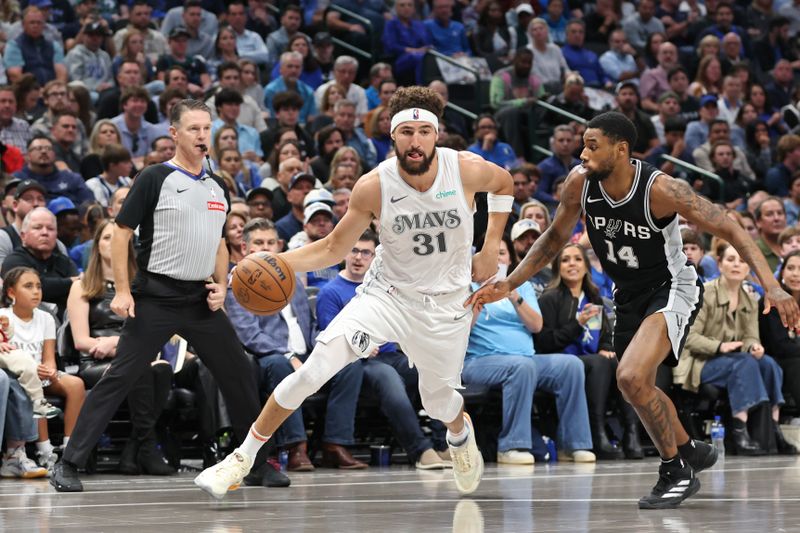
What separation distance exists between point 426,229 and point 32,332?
373 cm

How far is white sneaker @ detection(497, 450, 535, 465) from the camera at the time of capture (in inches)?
418

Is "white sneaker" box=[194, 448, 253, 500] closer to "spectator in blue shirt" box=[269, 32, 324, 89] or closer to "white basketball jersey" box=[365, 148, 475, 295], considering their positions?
"white basketball jersey" box=[365, 148, 475, 295]

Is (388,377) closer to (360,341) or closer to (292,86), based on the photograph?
(360,341)

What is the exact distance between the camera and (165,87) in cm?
1576

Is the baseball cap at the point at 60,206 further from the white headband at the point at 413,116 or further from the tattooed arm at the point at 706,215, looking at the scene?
the tattooed arm at the point at 706,215

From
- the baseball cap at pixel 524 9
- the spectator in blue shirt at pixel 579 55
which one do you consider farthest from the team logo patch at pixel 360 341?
the baseball cap at pixel 524 9

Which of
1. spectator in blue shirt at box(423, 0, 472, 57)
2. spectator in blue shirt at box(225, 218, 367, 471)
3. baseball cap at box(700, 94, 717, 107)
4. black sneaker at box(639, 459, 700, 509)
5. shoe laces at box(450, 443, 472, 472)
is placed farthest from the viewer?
spectator in blue shirt at box(423, 0, 472, 57)

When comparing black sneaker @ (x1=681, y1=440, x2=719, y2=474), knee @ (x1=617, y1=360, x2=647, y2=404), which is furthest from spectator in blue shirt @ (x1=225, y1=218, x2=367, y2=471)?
knee @ (x1=617, y1=360, x2=647, y2=404)

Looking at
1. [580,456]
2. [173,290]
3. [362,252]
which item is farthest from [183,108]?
[580,456]

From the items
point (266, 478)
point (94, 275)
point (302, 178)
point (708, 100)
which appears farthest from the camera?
point (708, 100)

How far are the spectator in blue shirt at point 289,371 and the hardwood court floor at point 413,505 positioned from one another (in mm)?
442

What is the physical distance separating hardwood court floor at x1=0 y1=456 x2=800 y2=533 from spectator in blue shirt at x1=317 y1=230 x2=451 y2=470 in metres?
0.44

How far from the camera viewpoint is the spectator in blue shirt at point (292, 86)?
16594 millimetres

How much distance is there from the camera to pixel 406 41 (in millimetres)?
19156
